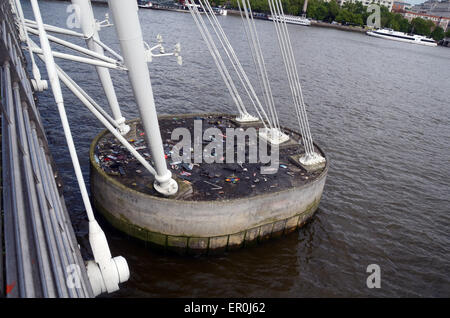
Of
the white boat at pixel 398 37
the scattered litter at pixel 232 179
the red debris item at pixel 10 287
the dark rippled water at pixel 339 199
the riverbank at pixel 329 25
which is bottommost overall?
the dark rippled water at pixel 339 199

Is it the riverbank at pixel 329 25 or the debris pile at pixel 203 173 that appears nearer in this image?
the debris pile at pixel 203 173

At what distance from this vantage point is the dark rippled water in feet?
42.5

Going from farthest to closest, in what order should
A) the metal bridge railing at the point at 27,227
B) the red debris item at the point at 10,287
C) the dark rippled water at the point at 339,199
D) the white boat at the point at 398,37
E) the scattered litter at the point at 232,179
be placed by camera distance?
the white boat at the point at 398,37 < the scattered litter at the point at 232,179 < the dark rippled water at the point at 339,199 < the metal bridge railing at the point at 27,227 < the red debris item at the point at 10,287

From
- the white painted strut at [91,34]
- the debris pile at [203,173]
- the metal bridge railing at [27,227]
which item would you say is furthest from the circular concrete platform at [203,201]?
the metal bridge railing at [27,227]

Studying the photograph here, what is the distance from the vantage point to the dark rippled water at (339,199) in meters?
13.0

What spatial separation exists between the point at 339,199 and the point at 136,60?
46.7 ft

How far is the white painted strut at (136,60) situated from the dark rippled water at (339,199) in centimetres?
497

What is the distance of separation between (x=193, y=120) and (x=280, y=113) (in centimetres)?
1330

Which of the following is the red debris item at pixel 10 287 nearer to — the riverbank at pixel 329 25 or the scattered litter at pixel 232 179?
the scattered litter at pixel 232 179

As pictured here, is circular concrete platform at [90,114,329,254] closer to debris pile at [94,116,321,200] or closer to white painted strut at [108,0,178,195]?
debris pile at [94,116,321,200]

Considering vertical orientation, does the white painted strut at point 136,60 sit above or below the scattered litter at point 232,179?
above

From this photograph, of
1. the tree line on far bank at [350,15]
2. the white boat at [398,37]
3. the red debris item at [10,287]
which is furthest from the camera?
the tree line on far bank at [350,15]

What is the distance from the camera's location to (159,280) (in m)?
12.3

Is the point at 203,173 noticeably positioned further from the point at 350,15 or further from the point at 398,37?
the point at 350,15
